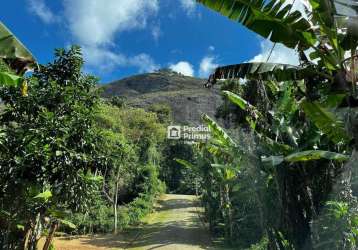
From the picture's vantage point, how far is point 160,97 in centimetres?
8438

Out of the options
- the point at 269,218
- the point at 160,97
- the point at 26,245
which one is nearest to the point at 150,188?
the point at 26,245

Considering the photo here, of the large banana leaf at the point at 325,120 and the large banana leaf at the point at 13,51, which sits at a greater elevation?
the large banana leaf at the point at 13,51

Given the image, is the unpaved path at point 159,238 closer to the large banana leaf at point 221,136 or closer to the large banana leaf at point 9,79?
the large banana leaf at point 221,136

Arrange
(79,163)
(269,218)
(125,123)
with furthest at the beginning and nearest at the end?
(125,123), (79,163), (269,218)

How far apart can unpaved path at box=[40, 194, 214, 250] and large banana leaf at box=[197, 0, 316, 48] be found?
42.1ft

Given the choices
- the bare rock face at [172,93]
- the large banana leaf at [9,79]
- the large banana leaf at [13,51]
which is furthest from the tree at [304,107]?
the bare rock face at [172,93]

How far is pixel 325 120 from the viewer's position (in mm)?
6086

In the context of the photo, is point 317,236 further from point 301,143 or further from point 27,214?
point 27,214

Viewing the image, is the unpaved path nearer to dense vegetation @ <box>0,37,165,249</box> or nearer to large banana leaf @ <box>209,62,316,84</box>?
dense vegetation @ <box>0,37,165,249</box>

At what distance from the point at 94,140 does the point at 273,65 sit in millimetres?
6518

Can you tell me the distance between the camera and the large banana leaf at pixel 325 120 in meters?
5.94

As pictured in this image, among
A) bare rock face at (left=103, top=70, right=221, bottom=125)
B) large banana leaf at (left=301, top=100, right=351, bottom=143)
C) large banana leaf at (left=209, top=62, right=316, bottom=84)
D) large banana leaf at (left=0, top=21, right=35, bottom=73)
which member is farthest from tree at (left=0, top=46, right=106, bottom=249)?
bare rock face at (left=103, top=70, right=221, bottom=125)

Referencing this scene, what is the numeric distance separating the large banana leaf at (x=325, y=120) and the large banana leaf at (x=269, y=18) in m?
0.84

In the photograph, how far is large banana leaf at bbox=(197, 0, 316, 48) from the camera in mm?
5859
